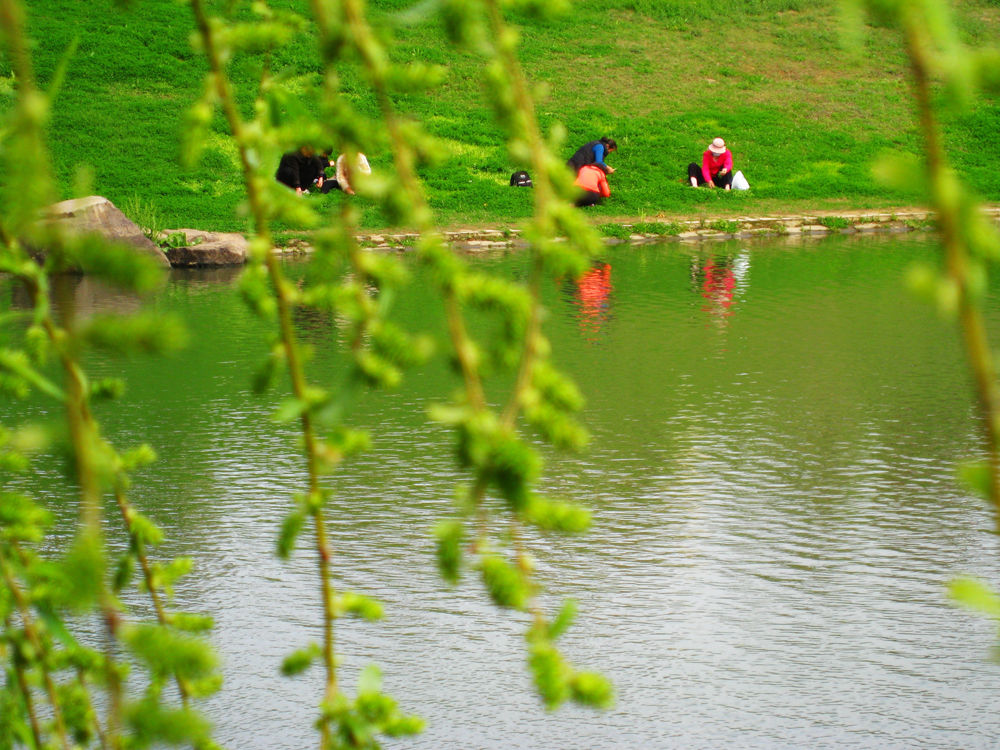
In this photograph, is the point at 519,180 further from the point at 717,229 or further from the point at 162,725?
the point at 162,725

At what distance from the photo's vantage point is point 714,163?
23.4m

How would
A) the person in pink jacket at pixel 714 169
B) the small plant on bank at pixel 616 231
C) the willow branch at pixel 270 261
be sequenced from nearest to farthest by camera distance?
the willow branch at pixel 270 261, the small plant on bank at pixel 616 231, the person in pink jacket at pixel 714 169

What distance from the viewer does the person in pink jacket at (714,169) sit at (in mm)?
23234

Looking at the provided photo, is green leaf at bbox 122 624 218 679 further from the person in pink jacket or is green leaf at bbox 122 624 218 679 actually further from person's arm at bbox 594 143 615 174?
the person in pink jacket

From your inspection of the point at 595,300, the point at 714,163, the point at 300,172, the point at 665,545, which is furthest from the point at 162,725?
the point at 714,163

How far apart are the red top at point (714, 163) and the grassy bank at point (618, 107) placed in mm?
508

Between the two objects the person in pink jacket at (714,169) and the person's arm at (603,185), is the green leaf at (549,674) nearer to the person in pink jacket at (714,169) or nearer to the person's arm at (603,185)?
the person's arm at (603,185)

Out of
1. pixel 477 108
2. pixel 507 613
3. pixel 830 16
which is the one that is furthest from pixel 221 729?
pixel 830 16

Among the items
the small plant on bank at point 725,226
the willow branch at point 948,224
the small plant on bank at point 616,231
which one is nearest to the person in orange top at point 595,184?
the small plant on bank at point 616,231

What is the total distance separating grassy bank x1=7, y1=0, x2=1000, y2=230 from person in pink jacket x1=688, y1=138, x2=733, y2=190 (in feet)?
1.13

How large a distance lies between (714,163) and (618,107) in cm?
460

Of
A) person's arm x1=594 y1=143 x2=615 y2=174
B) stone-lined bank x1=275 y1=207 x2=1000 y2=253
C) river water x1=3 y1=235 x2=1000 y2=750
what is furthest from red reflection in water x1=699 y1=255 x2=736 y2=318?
person's arm x1=594 y1=143 x2=615 y2=174

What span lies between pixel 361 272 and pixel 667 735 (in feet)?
13.6

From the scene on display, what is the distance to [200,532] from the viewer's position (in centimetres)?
714
